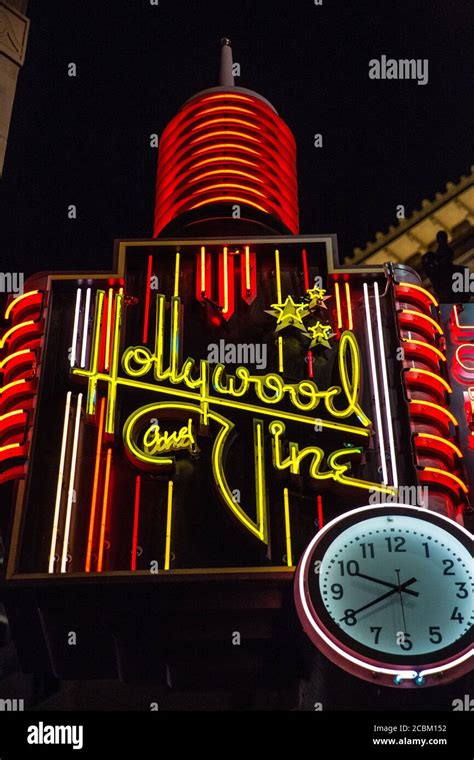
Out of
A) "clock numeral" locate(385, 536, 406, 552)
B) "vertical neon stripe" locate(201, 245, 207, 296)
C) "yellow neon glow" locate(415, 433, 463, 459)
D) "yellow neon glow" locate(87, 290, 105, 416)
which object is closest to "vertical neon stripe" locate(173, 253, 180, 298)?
"vertical neon stripe" locate(201, 245, 207, 296)

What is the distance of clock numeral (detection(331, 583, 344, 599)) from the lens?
8688mm

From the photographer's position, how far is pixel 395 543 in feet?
29.9

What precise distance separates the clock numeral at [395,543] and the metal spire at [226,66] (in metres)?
11.9

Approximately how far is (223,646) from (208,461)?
2195mm

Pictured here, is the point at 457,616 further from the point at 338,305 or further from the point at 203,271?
the point at 203,271

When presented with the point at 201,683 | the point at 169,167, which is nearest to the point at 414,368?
the point at 201,683

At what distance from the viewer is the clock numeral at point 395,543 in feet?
29.8

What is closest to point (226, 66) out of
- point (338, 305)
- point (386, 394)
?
point (338, 305)

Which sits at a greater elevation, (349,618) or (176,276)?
(176,276)

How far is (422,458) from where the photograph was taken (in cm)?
1067

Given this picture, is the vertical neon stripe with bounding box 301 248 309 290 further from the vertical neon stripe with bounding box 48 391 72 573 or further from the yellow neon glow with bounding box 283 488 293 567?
the vertical neon stripe with bounding box 48 391 72 573

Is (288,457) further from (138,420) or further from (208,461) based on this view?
(138,420)

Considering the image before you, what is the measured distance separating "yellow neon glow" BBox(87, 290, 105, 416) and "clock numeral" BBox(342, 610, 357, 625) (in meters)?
4.04

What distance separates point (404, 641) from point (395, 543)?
1024 mm
